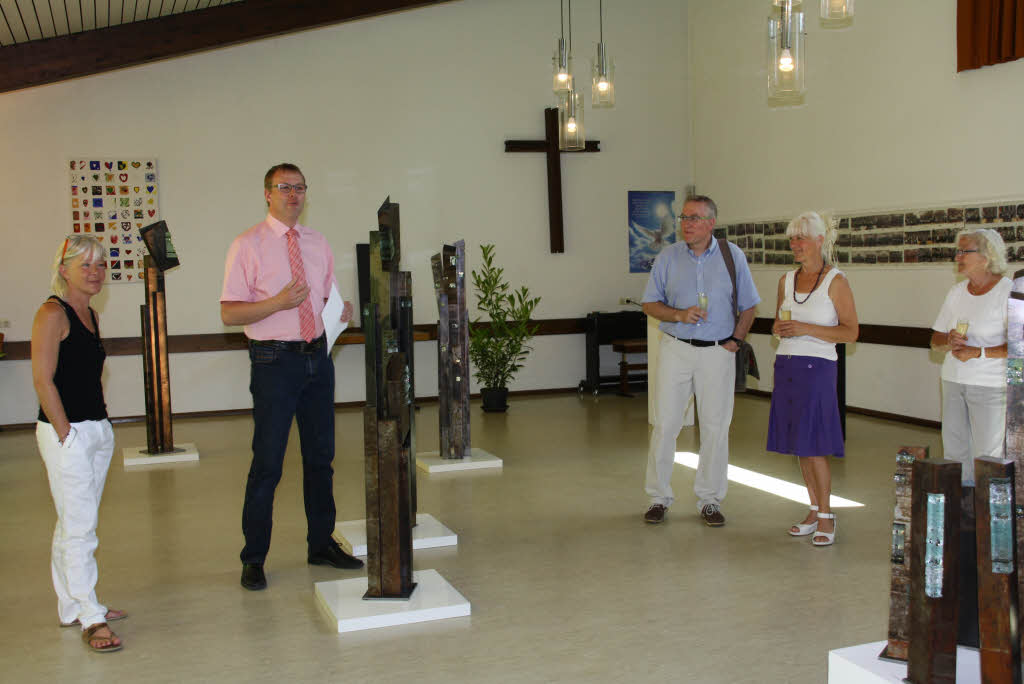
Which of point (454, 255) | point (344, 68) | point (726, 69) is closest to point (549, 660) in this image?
point (454, 255)

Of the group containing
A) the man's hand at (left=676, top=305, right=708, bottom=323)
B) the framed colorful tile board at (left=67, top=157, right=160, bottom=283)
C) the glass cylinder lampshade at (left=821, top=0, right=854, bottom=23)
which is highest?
the glass cylinder lampshade at (left=821, top=0, right=854, bottom=23)

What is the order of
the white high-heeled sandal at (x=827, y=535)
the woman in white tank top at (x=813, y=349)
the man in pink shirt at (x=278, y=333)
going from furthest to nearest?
the white high-heeled sandal at (x=827, y=535) < the woman in white tank top at (x=813, y=349) < the man in pink shirt at (x=278, y=333)

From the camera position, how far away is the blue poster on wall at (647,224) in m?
11.3

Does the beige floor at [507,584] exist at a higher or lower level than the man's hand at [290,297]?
lower

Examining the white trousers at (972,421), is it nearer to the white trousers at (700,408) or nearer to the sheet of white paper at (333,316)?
the white trousers at (700,408)

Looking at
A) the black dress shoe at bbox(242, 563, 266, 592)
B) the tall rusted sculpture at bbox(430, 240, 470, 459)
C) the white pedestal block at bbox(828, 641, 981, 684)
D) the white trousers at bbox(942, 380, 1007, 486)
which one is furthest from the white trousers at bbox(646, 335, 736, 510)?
the white pedestal block at bbox(828, 641, 981, 684)

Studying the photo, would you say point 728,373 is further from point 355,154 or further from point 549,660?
point 355,154

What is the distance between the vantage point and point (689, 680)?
3.21m

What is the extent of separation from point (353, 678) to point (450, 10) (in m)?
8.66

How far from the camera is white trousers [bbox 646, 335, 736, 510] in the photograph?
505 centimetres

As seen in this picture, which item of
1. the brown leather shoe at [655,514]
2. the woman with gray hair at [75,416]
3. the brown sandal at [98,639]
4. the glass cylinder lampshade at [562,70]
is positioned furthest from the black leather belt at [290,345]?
the glass cylinder lampshade at [562,70]

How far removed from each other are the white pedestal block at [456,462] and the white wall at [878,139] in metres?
3.98

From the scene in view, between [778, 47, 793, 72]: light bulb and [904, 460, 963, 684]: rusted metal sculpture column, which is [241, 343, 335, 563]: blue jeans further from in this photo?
[778, 47, 793, 72]: light bulb

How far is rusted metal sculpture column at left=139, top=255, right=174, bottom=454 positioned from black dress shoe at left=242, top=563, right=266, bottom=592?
354 cm
